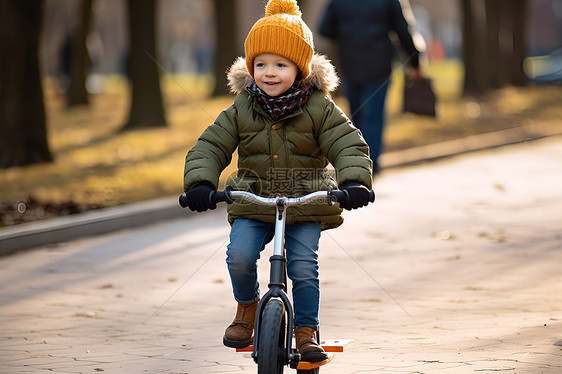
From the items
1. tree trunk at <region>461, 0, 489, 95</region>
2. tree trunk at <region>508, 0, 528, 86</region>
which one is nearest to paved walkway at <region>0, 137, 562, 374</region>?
tree trunk at <region>461, 0, 489, 95</region>

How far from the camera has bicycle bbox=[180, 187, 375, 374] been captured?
418 centimetres

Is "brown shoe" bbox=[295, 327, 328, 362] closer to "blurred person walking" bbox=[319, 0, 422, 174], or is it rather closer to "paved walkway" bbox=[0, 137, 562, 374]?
"paved walkway" bbox=[0, 137, 562, 374]

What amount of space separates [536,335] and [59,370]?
7.72ft

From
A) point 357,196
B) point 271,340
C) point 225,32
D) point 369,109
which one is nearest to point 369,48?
point 369,109

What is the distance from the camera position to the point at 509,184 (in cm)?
1226

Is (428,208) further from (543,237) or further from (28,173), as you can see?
(28,173)

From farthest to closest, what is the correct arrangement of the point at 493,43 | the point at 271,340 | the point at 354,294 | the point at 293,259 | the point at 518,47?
the point at 518,47, the point at 493,43, the point at 354,294, the point at 293,259, the point at 271,340

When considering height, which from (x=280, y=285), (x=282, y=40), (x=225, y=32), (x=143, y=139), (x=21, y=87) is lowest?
(x=280, y=285)

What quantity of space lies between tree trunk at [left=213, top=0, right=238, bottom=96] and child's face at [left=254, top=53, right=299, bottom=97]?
2108 centimetres

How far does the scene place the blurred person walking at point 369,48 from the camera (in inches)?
429

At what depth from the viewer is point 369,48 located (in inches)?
432

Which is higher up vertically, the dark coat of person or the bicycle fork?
the dark coat of person

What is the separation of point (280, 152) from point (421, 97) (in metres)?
6.82

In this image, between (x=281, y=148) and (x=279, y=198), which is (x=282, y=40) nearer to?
(x=281, y=148)
